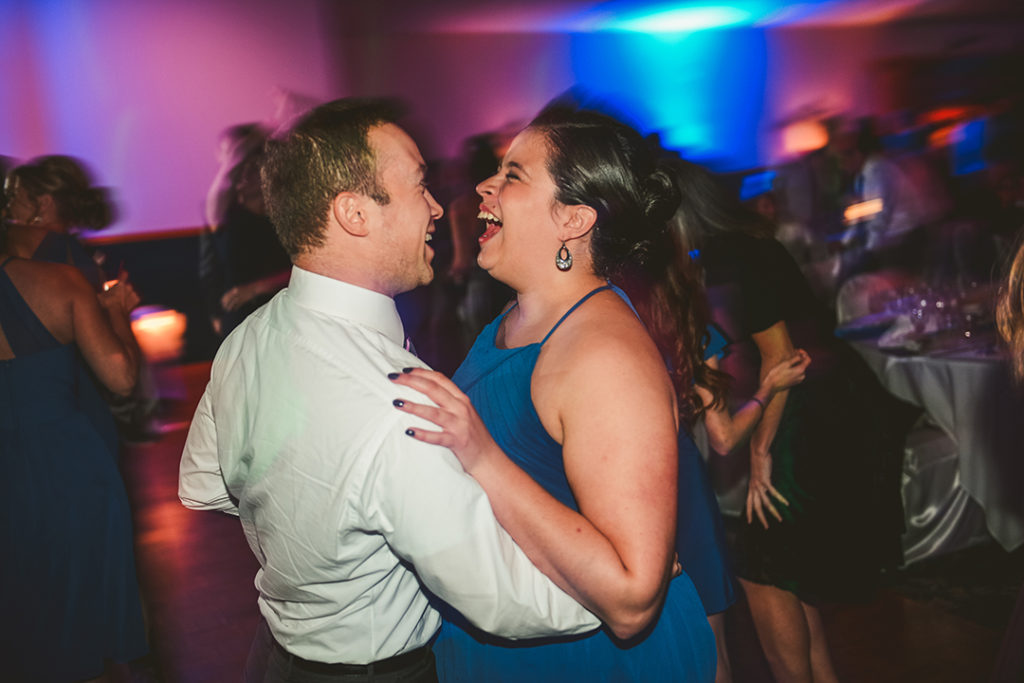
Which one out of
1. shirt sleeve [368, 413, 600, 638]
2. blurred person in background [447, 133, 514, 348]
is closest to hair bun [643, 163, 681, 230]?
shirt sleeve [368, 413, 600, 638]

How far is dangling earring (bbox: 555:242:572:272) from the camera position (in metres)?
1.53

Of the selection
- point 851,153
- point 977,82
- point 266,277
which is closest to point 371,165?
point 266,277

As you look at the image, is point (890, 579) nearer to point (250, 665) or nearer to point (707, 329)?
point (707, 329)

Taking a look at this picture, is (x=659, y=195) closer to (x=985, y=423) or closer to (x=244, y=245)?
(x=985, y=423)

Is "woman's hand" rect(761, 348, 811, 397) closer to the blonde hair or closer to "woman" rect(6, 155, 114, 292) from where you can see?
the blonde hair

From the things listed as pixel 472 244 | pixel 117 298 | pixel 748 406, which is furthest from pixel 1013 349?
pixel 472 244

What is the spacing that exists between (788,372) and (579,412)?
1.21 meters

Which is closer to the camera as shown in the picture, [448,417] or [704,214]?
[448,417]

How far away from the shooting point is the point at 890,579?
3.26 m

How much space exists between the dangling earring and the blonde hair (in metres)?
0.72

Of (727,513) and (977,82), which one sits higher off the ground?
(977,82)

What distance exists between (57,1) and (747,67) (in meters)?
8.32

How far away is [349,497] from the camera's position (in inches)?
43.8

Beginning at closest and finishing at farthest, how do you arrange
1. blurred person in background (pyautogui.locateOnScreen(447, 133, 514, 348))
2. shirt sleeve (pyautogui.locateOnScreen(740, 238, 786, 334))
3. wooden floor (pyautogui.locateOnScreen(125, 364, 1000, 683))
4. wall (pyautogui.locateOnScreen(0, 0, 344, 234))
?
shirt sleeve (pyautogui.locateOnScreen(740, 238, 786, 334)), wooden floor (pyautogui.locateOnScreen(125, 364, 1000, 683)), blurred person in background (pyautogui.locateOnScreen(447, 133, 514, 348)), wall (pyautogui.locateOnScreen(0, 0, 344, 234))
